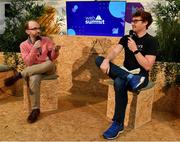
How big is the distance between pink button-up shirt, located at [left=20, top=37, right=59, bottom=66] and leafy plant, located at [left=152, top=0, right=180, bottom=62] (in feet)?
5.65

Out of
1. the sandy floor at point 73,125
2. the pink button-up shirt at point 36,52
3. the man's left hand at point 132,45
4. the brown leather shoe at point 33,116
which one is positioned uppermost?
the man's left hand at point 132,45

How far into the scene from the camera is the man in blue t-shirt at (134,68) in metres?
3.69

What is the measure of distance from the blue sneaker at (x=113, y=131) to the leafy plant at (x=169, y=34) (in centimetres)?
171

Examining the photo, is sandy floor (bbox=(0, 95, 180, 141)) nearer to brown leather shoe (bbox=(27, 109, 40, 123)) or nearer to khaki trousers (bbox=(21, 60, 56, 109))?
brown leather shoe (bbox=(27, 109, 40, 123))

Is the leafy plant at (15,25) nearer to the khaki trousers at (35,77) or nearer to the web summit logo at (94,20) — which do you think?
the web summit logo at (94,20)

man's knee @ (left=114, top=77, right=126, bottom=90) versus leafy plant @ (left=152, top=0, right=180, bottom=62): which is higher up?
leafy plant @ (left=152, top=0, right=180, bottom=62)

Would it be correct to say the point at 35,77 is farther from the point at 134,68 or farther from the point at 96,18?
the point at 96,18

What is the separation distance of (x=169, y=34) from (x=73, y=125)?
2.17 m

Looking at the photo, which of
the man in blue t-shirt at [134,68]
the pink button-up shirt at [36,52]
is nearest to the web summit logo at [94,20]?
the pink button-up shirt at [36,52]

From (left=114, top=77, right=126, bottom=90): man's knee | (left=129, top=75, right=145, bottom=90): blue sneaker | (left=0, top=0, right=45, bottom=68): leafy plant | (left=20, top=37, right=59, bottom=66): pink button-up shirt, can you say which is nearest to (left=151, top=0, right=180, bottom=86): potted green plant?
(left=129, top=75, right=145, bottom=90): blue sneaker

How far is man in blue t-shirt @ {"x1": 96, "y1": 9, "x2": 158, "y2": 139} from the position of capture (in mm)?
3691

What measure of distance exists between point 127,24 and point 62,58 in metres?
1.44

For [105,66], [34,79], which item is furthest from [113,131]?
[34,79]

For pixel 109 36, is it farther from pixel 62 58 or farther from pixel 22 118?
pixel 22 118
